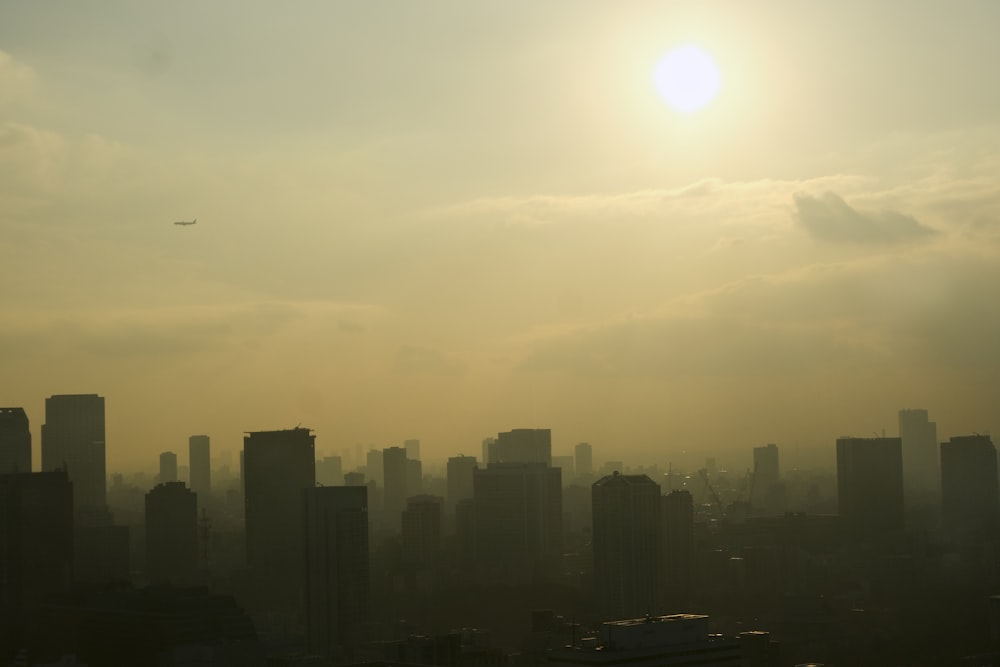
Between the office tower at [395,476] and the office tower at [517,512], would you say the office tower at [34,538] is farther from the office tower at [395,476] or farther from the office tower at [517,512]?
the office tower at [395,476]

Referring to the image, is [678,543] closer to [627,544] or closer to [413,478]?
[627,544]

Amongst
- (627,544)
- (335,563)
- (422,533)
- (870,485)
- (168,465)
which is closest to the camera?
(335,563)

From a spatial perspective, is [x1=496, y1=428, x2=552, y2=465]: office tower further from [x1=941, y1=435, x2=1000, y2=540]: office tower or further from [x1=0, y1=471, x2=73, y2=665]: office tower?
[x1=0, y1=471, x2=73, y2=665]: office tower

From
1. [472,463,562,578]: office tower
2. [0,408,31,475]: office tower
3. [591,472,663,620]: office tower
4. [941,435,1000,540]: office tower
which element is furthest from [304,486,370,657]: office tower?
[941,435,1000,540]: office tower

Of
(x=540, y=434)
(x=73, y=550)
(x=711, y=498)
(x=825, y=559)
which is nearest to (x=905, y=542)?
(x=825, y=559)

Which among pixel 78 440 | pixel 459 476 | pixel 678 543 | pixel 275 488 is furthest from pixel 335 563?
pixel 459 476

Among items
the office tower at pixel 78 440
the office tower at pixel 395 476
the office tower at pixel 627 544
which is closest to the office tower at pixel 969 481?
the office tower at pixel 627 544
